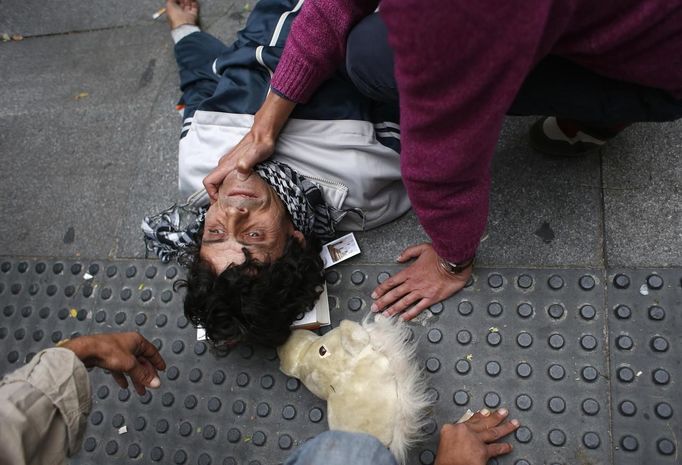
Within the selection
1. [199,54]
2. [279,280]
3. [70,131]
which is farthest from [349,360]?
[70,131]

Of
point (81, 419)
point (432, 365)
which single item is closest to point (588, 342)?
point (432, 365)

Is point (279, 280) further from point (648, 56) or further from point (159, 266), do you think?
point (648, 56)

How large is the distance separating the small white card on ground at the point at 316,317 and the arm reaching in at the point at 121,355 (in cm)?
48

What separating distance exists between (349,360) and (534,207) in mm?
923

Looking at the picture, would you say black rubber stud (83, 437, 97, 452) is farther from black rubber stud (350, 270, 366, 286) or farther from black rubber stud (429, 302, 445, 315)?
black rubber stud (429, 302, 445, 315)

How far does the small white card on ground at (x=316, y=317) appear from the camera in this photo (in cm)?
201

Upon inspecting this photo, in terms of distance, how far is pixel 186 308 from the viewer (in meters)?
1.97

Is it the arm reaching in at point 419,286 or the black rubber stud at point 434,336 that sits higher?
the arm reaching in at point 419,286

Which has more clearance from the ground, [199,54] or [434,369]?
[199,54]

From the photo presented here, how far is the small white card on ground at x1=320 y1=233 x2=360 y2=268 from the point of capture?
2.21m

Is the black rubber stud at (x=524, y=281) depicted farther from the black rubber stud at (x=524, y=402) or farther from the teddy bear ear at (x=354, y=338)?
the teddy bear ear at (x=354, y=338)

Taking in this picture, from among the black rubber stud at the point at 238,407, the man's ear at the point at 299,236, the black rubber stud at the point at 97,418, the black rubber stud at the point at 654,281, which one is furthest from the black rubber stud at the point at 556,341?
the black rubber stud at the point at 97,418

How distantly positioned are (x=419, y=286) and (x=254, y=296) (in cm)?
58

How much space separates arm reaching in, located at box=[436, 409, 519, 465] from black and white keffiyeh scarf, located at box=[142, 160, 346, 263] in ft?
2.66
